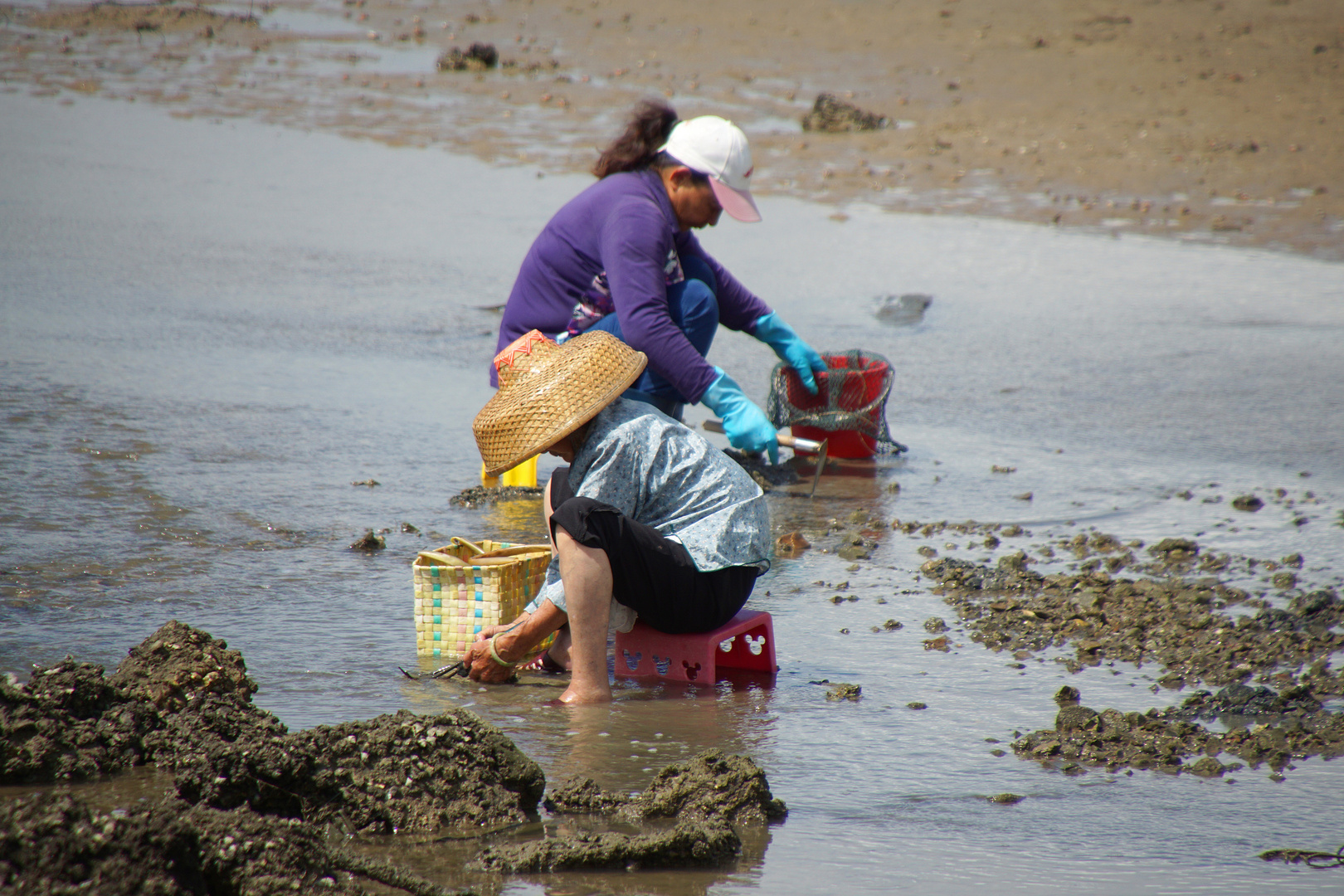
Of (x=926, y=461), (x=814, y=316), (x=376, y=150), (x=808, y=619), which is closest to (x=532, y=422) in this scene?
(x=808, y=619)

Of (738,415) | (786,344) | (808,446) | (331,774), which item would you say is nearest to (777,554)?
(738,415)

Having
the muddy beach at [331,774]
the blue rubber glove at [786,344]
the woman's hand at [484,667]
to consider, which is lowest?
the muddy beach at [331,774]

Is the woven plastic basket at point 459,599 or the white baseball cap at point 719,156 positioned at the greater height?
the white baseball cap at point 719,156

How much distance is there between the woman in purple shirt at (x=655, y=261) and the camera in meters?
4.81

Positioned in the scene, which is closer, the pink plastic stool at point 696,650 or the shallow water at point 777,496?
the shallow water at point 777,496

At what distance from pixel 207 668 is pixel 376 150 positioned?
1187 cm

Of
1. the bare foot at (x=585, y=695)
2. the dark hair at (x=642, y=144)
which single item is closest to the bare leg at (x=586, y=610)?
the bare foot at (x=585, y=695)

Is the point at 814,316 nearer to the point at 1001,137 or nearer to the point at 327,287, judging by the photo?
the point at 327,287

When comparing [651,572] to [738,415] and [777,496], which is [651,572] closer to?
[738,415]

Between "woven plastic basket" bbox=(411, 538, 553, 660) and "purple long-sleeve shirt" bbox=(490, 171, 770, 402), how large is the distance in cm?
136

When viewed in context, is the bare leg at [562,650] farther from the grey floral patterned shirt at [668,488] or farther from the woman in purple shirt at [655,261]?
the woman in purple shirt at [655,261]

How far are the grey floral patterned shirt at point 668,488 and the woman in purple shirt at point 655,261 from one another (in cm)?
127

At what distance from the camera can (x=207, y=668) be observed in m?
2.98

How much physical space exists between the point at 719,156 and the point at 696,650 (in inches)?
83.4
